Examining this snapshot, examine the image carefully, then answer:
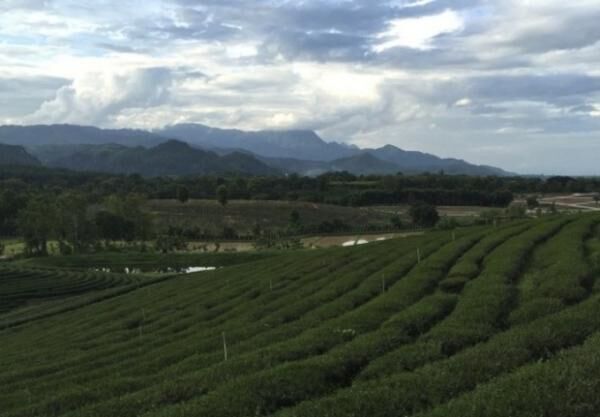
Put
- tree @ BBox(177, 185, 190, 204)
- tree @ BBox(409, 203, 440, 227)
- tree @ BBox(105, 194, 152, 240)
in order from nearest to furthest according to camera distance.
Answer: tree @ BBox(409, 203, 440, 227)
tree @ BBox(105, 194, 152, 240)
tree @ BBox(177, 185, 190, 204)

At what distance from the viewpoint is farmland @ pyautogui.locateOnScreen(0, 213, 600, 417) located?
417 inches

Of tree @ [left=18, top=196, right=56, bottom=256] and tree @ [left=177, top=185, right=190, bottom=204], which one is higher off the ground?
tree @ [left=177, top=185, right=190, bottom=204]

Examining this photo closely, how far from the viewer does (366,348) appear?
14.4 m

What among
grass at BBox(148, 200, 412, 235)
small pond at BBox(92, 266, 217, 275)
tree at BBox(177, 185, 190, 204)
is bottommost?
small pond at BBox(92, 266, 217, 275)

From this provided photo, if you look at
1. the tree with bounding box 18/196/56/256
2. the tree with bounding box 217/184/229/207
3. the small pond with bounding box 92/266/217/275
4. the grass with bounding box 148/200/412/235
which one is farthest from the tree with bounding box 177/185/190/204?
the small pond with bounding box 92/266/217/275

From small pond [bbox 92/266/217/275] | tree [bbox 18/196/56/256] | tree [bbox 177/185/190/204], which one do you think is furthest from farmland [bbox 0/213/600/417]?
tree [bbox 177/185/190/204]

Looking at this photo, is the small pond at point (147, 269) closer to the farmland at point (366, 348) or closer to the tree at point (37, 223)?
the tree at point (37, 223)

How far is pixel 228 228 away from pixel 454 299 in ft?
440

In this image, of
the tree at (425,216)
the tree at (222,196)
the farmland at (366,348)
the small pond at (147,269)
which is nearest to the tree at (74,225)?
the small pond at (147,269)

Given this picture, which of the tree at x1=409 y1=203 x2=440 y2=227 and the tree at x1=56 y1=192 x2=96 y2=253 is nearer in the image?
the tree at x1=56 y1=192 x2=96 y2=253

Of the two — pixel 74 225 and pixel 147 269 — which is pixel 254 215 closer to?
pixel 74 225

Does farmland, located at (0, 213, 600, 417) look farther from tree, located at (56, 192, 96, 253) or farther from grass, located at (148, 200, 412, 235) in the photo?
grass, located at (148, 200, 412, 235)

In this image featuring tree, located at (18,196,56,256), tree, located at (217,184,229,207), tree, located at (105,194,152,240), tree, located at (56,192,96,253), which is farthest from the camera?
tree, located at (217,184,229,207)

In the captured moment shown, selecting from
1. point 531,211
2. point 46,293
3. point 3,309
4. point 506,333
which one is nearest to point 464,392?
point 506,333
